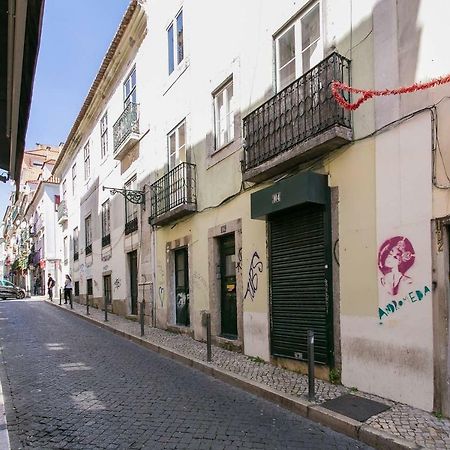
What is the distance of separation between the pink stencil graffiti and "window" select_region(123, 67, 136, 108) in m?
11.8

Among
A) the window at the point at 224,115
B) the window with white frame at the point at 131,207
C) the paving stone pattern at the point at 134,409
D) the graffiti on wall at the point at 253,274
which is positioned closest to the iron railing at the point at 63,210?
the window with white frame at the point at 131,207

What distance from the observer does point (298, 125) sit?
23.0 feet

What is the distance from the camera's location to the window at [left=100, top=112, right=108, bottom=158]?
19.0 metres

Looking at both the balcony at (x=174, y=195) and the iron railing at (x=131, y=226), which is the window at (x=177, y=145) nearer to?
the balcony at (x=174, y=195)

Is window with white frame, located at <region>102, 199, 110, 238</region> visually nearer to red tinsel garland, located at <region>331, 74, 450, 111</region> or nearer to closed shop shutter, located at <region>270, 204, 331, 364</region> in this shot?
closed shop shutter, located at <region>270, 204, 331, 364</region>

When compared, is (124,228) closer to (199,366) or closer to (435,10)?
(199,366)

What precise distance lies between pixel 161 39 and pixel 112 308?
9.84 meters

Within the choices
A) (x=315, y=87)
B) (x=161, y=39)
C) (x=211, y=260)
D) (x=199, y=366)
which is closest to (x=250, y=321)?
(x=199, y=366)

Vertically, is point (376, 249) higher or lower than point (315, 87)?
lower

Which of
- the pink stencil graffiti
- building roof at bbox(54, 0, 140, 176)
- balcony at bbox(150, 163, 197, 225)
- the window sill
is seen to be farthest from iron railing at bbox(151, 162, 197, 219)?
the pink stencil graffiti

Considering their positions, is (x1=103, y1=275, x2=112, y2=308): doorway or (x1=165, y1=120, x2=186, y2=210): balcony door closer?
(x1=165, y1=120, x2=186, y2=210): balcony door

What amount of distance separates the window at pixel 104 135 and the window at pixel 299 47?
12.4 metres

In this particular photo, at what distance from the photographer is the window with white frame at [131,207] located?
15.4 metres

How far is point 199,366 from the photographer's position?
8000 mm
